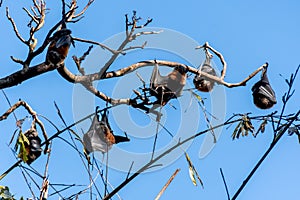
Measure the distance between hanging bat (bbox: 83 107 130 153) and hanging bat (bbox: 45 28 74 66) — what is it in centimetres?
40

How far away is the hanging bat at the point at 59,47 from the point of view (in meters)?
3.25

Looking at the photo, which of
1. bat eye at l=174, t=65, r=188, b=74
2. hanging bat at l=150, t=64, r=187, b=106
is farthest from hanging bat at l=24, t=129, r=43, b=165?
bat eye at l=174, t=65, r=188, b=74

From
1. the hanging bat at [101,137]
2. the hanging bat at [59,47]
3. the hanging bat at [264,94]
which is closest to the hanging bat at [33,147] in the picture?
the hanging bat at [101,137]

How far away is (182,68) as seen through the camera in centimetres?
357

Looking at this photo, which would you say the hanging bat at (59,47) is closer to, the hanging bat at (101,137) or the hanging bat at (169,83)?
the hanging bat at (101,137)

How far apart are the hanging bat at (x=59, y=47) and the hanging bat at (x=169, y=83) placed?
525 millimetres

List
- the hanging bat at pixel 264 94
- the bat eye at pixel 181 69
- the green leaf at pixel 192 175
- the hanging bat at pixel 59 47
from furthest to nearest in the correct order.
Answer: the hanging bat at pixel 264 94 < the bat eye at pixel 181 69 < the hanging bat at pixel 59 47 < the green leaf at pixel 192 175

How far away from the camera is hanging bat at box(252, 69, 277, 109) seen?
13.9 feet

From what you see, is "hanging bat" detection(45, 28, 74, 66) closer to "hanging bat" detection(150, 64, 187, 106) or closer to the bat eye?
"hanging bat" detection(150, 64, 187, 106)

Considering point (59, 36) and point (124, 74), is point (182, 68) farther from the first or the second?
point (59, 36)

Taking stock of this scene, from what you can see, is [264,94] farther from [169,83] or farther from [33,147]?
[33,147]

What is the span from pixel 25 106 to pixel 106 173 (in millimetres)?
1089

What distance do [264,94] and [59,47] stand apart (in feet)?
5.50

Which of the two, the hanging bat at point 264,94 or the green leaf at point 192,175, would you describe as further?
the hanging bat at point 264,94
